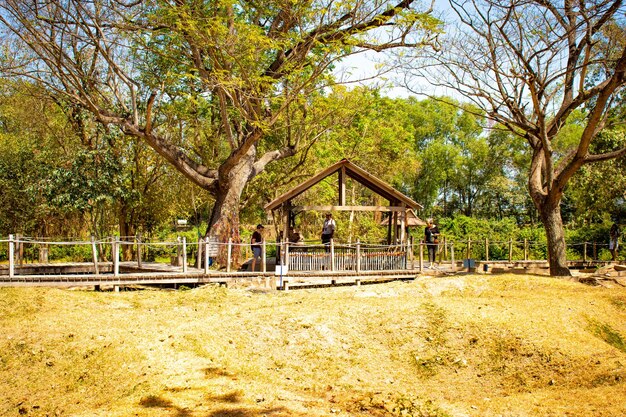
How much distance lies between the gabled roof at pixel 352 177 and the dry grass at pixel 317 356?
21.5 ft

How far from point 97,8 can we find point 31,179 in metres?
11.1

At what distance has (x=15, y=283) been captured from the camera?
15758 millimetres

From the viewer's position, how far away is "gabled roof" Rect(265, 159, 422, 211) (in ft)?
69.3

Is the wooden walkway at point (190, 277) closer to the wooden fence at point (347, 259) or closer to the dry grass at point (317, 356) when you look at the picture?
the wooden fence at point (347, 259)

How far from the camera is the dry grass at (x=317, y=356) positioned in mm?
8578

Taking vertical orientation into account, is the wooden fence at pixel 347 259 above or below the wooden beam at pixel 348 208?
below

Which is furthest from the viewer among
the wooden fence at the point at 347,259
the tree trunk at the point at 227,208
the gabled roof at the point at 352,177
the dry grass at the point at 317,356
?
the tree trunk at the point at 227,208

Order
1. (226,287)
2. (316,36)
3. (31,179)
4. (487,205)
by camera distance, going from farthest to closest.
→ (487,205), (31,179), (316,36), (226,287)

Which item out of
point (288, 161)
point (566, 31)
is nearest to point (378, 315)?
point (566, 31)

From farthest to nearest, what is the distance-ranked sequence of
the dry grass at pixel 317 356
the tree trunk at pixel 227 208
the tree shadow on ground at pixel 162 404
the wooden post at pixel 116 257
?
1. the tree trunk at pixel 227 208
2. the wooden post at pixel 116 257
3. the dry grass at pixel 317 356
4. the tree shadow on ground at pixel 162 404

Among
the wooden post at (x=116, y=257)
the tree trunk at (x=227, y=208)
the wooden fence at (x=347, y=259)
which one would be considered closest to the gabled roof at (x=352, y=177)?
the wooden fence at (x=347, y=259)

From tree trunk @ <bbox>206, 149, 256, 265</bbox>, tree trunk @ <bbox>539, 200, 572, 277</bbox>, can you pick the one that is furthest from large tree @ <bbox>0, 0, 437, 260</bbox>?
tree trunk @ <bbox>539, 200, 572, 277</bbox>

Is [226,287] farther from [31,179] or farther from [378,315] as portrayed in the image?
[31,179]

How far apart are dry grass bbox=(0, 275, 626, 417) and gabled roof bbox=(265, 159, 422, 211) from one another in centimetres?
655
